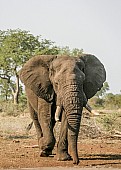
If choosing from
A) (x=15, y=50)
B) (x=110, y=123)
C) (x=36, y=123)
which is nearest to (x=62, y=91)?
(x=36, y=123)

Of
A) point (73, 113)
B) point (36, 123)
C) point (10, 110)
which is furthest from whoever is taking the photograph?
point (10, 110)

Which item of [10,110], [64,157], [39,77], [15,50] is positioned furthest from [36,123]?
[15,50]

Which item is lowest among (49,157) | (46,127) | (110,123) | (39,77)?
(49,157)

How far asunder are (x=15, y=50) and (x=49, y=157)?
117 feet

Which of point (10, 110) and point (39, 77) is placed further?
point (10, 110)

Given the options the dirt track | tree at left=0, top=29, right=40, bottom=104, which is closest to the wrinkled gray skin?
the dirt track

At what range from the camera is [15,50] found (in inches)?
1845

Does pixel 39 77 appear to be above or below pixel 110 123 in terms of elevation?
above

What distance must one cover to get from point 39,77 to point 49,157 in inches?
70.2

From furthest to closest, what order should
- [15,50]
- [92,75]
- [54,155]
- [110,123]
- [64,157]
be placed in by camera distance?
1. [15,50]
2. [110,123]
3. [54,155]
4. [92,75]
5. [64,157]

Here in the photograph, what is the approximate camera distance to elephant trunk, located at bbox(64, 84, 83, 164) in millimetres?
9626

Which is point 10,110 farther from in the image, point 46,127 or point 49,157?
point 46,127

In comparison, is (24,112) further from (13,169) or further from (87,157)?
(13,169)

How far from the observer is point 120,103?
4425cm
